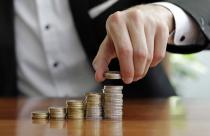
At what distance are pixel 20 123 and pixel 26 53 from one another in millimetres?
743

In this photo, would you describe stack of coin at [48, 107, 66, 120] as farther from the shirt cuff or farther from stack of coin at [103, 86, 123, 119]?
the shirt cuff

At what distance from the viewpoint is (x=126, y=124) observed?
2.35ft

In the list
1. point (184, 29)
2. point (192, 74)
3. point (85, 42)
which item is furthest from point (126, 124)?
point (192, 74)

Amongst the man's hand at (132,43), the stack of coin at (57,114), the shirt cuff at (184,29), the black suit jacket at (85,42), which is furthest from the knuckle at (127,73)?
the black suit jacket at (85,42)

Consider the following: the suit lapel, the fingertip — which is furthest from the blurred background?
the fingertip

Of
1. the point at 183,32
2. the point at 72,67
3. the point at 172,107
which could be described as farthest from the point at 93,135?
the point at 72,67

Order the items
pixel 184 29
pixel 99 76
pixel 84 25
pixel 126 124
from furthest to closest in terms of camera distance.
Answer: pixel 84 25 → pixel 184 29 → pixel 99 76 → pixel 126 124

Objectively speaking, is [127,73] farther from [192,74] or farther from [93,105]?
[192,74]

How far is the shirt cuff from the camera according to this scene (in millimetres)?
1097

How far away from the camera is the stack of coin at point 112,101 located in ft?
2.55

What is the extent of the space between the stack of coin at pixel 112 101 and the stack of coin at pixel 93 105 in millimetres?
11

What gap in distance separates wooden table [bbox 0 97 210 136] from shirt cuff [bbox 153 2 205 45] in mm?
220

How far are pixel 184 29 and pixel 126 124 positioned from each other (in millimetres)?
504

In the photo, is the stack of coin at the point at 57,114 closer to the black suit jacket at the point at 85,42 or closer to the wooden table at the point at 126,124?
the wooden table at the point at 126,124
